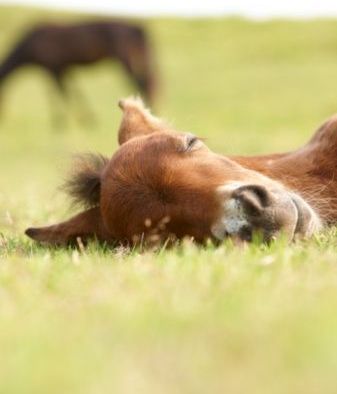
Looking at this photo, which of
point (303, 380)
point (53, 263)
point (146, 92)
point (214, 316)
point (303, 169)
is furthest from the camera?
point (146, 92)

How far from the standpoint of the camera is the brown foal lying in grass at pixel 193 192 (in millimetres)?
4535

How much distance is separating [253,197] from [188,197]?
1.21 ft

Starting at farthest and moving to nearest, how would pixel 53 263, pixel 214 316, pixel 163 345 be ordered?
1. pixel 53 263
2. pixel 214 316
3. pixel 163 345

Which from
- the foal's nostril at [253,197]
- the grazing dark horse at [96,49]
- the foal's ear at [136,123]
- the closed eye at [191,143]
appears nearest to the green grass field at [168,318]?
the foal's nostril at [253,197]

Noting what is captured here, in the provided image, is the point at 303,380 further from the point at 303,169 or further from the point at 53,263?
the point at 303,169

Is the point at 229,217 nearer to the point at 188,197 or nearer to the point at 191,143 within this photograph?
the point at 188,197

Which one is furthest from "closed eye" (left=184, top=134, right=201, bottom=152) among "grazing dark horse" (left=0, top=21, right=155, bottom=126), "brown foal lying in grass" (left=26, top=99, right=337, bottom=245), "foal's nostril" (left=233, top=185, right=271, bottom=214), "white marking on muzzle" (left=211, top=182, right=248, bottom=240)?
"grazing dark horse" (left=0, top=21, right=155, bottom=126)

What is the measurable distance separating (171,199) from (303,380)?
2441 millimetres

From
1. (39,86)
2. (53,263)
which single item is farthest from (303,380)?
(39,86)

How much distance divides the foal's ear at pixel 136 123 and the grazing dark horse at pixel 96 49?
2322 centimetres

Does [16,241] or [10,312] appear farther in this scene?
[16,241]

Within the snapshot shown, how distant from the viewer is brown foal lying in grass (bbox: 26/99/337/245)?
454 centimetres

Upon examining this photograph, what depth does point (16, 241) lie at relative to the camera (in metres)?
5.96

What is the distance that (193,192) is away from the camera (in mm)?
4641
